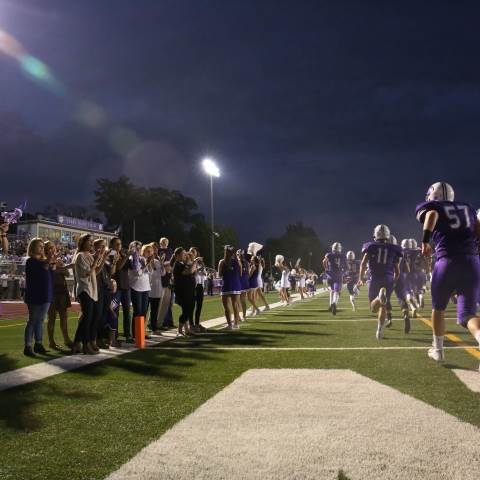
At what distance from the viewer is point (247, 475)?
2.95 metres

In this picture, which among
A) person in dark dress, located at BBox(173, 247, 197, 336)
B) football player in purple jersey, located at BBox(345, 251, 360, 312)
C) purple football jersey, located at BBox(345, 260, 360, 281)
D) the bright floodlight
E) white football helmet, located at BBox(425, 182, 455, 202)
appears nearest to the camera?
white football helmet, located at BBox(425, 182, 455, 202)

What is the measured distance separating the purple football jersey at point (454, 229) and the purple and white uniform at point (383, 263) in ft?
11.2

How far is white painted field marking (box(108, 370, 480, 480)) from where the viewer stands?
2990 millimetres

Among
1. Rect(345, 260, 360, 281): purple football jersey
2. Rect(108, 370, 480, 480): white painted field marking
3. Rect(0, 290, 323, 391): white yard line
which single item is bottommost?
Rect(108, 370, 480, 480): white painted field marking

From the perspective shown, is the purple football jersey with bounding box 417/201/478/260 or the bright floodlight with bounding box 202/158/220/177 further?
the bright floodlight with bounding box 202/158/220/177

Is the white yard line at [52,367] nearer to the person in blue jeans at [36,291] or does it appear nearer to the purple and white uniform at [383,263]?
the person in blue jeans at [36,291]

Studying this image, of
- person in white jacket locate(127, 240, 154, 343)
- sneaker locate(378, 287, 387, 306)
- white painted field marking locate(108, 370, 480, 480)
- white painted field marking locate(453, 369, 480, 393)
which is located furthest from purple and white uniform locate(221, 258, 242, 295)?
white painted field marking locate(108, 370, 480, 480)

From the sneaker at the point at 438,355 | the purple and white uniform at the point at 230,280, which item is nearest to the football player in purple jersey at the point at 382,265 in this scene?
the purple and white uniform at the point at 230,280

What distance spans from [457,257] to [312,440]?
3354 mm

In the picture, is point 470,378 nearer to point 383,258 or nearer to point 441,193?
point 441,193

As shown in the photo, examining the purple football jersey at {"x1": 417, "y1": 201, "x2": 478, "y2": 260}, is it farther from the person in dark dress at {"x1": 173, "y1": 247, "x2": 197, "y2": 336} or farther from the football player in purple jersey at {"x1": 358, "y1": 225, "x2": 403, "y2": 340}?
the person in dark dress at {"x1": 173, "y1": 247, "x2": 197, "y2": 336}

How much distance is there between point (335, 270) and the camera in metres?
15.9

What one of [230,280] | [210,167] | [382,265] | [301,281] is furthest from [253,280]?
[210,167]

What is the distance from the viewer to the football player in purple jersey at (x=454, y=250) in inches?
235
